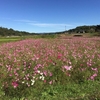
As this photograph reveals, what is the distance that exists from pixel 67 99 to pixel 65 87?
90cm

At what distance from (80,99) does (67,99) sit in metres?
0.38

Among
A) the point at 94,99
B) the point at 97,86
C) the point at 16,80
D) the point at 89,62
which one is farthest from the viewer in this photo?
the point at 89,62

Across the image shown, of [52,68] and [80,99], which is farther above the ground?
[52,68]

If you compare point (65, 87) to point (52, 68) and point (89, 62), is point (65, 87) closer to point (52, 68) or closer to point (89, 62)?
point (52, 68)

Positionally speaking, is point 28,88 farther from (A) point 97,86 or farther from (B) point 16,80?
(A) point 97,86

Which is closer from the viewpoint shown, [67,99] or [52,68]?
[67,99]

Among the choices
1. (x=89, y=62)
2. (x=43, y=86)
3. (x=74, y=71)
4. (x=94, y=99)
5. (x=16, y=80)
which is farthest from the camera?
(x=89, y=62)

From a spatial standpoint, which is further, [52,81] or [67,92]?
[52,81]

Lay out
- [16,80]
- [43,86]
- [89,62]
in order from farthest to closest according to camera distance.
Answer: [89,62] → [43,86] → [16,80]

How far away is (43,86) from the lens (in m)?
5.08

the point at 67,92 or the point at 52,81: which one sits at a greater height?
the point at 52,81

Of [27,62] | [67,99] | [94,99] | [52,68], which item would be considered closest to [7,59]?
[27,62]

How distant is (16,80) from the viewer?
182 inches

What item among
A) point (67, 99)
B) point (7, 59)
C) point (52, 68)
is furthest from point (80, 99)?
point (7, 59)
